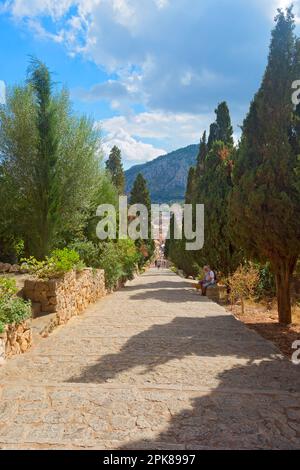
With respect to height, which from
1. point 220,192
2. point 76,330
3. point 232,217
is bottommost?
point 76,330

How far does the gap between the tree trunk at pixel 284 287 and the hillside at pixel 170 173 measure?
481ft

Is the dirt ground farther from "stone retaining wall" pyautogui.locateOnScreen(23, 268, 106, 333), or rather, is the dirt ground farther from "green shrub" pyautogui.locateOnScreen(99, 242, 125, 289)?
"green shrub" pyautogui.locateOnScreen(99, 242, 125, 289)

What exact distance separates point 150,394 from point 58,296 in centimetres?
466

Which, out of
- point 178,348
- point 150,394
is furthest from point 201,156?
point 150,394

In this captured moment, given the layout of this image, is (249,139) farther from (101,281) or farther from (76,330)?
(101,281)

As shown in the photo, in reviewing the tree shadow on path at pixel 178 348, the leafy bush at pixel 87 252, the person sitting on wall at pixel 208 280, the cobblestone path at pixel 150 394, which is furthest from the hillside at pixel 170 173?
the cobblestone path at pixel 150 394

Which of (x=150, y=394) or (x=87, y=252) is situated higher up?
(x=87, y=252)

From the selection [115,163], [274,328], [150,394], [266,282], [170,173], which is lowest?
[266,282]

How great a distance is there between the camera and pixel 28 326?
6074 millimetres

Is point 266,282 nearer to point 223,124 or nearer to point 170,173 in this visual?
point 223,124

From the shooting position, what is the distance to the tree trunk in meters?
8.64

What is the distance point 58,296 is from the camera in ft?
26.3
